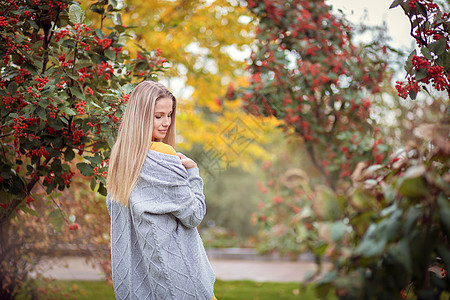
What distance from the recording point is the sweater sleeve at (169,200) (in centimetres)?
164

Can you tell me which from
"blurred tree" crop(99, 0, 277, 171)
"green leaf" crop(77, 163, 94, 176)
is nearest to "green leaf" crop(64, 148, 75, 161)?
"green leaf" crop(77, 163, 94, 176)

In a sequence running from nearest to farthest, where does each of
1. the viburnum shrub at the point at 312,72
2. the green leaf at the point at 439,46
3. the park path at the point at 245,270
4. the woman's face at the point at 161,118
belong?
the green leaf at the point at 439,46 < the woman's face at the point at 161,118 < the viburnum shrub at the point at 312,72 < the park path at the point at 245,270

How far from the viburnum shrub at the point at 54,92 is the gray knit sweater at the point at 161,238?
1.80ft

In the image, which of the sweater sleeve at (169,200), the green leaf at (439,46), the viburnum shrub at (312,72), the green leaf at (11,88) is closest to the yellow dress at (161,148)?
the sweater sleeve at (169,200)

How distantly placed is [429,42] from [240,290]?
4.22 metres

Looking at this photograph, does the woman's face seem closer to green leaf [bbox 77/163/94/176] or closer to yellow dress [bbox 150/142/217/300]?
yellow dress [bbox 150/142/217/300]

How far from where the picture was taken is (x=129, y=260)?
1717 mm

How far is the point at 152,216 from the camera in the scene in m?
1.65

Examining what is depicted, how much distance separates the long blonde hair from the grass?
2984 millimetres

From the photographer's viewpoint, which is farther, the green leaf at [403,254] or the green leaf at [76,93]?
the green leaf at [76,93]

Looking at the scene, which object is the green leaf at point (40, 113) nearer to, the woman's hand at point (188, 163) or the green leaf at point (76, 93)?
the green leaf at point (76, 93)

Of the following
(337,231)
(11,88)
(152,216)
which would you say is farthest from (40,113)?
(337,231)

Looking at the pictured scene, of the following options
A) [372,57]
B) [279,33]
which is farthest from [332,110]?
[279,33]

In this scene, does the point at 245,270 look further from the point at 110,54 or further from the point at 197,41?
the point at 110,54
